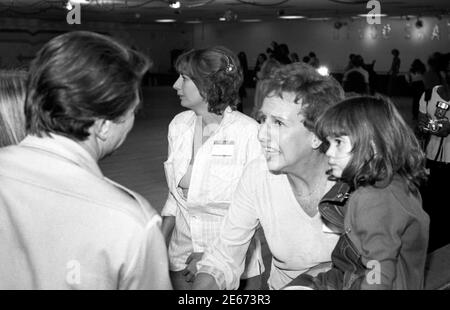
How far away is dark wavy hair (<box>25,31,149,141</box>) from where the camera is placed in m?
1.14

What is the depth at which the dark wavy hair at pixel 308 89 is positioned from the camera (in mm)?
1906

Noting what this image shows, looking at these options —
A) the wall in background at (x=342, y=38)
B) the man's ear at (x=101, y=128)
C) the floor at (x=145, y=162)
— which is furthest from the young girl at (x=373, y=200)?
the wall in background at (x=342, y=38)

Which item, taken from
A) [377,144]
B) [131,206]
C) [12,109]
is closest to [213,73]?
[12,109]

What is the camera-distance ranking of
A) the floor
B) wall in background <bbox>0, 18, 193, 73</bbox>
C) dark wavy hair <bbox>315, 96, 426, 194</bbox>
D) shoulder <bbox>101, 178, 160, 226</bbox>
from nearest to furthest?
shoulder <bbox>101, 178, 160, 226</bbox> < dark wavy hair <bbox>315, 96, 426, 194</bbox> < the floor < wall in background <bbox>0, 18, 193, 73</bbox>

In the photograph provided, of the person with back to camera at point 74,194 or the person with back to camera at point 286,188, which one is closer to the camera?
the person with back to camera at point 74,194

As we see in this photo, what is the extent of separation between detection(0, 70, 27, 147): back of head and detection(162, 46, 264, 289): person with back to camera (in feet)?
3.71

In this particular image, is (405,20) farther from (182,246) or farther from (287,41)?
(182,246)

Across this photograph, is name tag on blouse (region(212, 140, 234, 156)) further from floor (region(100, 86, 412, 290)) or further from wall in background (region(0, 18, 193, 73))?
wall in background (region(0, 18, 193, 73))

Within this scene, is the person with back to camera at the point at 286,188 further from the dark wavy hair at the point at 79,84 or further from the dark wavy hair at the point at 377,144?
the dark wavy hair at the point at 79,84

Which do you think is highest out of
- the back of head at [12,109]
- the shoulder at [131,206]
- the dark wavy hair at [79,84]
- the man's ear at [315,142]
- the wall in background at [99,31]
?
the dark wavy hair at [79,84]

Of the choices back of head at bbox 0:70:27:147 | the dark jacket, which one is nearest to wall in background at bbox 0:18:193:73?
back of head at bbox 0:70:27:147

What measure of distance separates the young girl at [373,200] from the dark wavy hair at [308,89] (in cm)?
32

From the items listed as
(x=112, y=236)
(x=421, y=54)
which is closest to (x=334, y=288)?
(x=112, y=236)

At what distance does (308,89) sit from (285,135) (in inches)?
6.6
